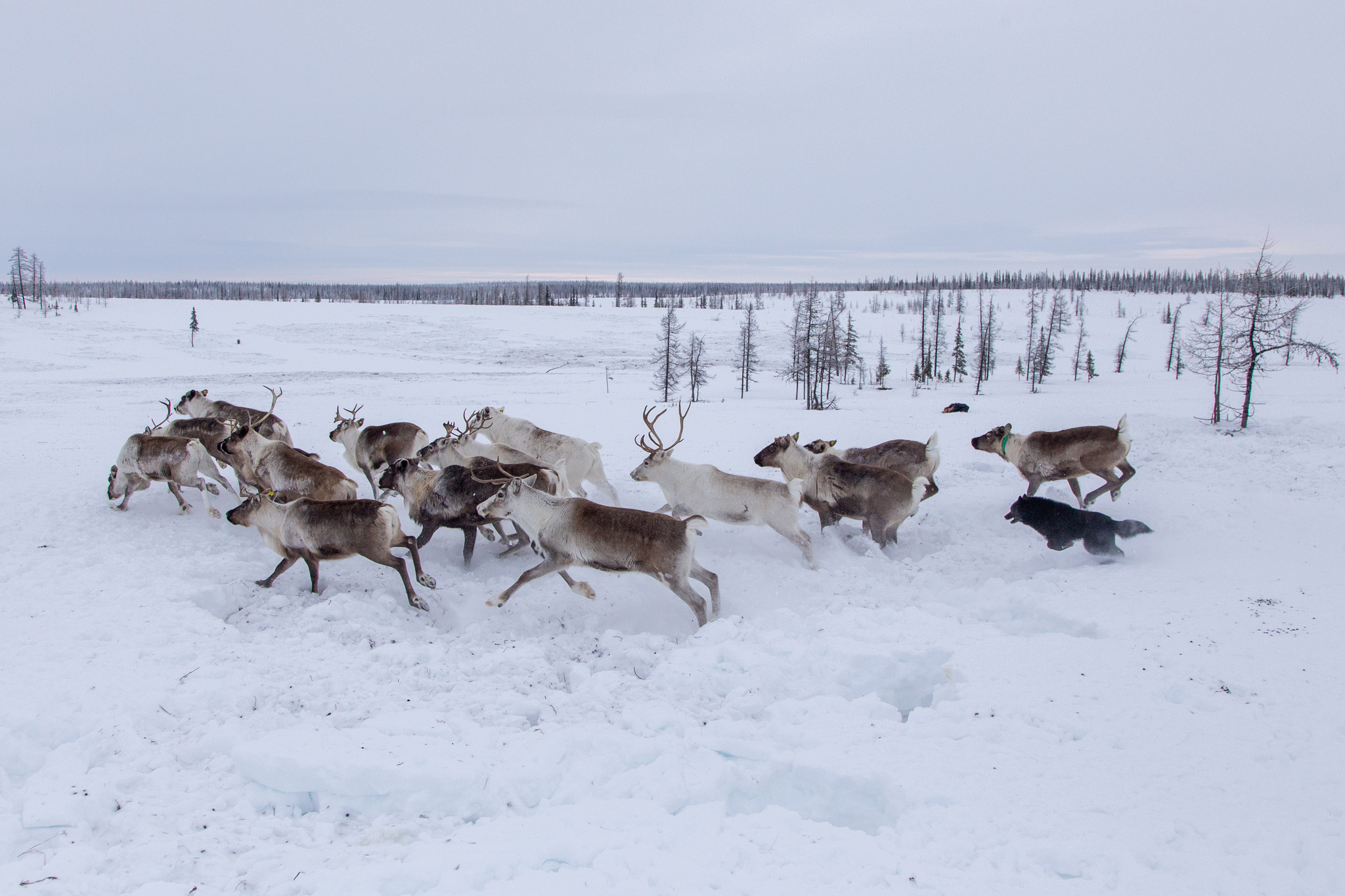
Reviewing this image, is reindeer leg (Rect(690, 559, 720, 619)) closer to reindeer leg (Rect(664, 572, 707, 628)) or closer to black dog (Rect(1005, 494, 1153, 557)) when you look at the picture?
reindeer leg (Rect(664, 572, 707, 628))

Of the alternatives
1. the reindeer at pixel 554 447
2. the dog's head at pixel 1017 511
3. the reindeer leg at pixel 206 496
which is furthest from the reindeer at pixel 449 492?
the dog's head at pixel 1017 511

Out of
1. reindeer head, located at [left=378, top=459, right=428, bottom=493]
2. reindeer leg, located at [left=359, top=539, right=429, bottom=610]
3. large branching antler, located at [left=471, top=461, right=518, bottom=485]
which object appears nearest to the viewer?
reindeer leg, located at [left=359, top=539, right=429, bottom=610]

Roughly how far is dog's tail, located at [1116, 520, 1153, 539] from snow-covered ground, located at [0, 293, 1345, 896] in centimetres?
47

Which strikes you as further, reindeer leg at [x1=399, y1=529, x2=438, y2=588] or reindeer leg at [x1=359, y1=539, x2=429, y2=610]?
reindeer leg at [x1=399, y1=529, x2=438, y2=588]

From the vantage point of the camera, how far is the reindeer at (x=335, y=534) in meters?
7.35

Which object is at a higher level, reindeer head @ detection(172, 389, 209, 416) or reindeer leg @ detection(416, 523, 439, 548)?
reindeer head @ detection(172, 389, 209, 416)

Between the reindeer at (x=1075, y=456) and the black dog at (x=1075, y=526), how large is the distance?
4.97ft

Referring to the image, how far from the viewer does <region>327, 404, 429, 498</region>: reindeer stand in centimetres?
Answer: 1113

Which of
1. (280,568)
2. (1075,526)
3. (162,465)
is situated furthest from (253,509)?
(1075,526)

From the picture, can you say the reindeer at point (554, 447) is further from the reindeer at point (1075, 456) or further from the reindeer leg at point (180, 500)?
the reindeer at point (1075, 456)

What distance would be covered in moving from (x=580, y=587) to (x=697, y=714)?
276 centimetres

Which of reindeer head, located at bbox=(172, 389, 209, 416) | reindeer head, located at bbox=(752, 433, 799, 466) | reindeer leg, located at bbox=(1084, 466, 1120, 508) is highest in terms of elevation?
reindeer head, located at bbox=(172, 389, 209, 416)

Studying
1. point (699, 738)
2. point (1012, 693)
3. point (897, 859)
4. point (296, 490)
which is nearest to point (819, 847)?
point (897, 859)

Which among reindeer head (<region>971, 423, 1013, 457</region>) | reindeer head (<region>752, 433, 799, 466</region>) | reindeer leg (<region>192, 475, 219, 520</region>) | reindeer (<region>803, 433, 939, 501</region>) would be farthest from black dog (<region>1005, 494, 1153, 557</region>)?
reindeer leg (<region>192, 475, 219, 520</region>)
